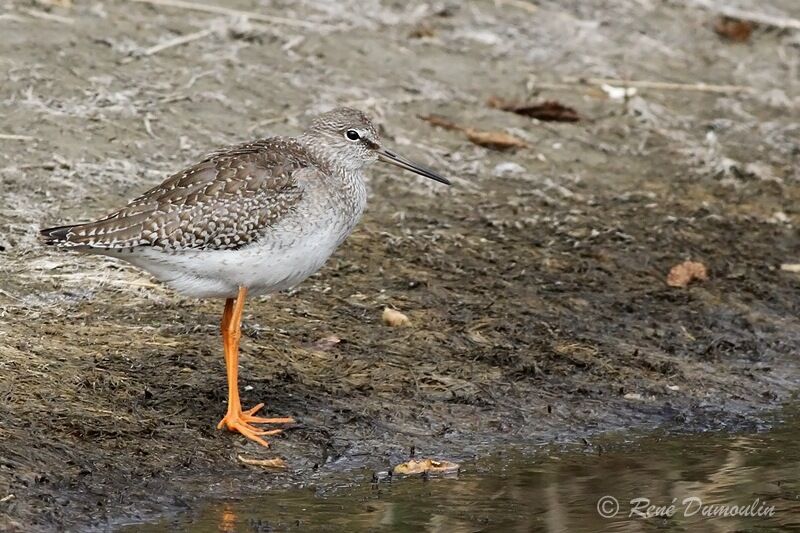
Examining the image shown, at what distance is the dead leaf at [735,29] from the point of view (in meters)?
14.9

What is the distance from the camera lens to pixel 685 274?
10.5 metres

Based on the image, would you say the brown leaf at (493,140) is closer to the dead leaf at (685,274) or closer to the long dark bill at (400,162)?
the dead leaf at (685,274)

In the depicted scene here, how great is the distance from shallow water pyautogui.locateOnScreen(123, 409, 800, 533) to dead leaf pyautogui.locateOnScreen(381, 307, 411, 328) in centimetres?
142

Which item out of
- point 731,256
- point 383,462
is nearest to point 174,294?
point 383,462

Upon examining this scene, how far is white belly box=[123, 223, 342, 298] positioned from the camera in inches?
309

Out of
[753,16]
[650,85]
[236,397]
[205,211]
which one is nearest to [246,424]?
[236,397]

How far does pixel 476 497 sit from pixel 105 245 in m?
2.39

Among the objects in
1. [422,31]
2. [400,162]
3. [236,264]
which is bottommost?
[422,31]

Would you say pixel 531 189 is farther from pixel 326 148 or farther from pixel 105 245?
pixel 105 245

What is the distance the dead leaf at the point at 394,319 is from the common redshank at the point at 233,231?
4.04ft

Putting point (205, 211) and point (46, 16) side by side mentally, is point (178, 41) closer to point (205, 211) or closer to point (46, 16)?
point (46, 16)

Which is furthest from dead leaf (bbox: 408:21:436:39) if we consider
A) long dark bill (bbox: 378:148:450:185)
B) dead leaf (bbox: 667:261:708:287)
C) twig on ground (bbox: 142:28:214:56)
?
long dark bill (bbox: 378:148:450:185)

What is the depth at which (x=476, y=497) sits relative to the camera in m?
7.66

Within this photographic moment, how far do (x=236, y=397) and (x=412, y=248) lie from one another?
2.74 meters
